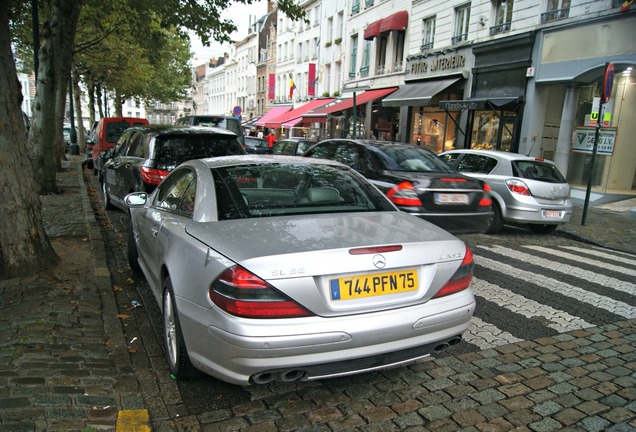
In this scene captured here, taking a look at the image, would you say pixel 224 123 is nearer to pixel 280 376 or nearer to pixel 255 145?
pixel 255 145

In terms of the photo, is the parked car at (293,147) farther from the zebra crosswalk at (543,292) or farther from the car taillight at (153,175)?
the zebra crosswalk at (543,292)

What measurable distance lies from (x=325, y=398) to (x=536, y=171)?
7.46m

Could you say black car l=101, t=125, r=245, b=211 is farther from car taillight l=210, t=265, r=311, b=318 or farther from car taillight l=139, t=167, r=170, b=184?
car taillight l=210, t=265, r=311, b=318

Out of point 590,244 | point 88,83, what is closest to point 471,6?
point 590,244

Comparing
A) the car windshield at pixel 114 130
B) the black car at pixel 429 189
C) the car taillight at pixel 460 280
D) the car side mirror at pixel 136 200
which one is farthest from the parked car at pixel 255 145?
the car taillight at pixel 460 280

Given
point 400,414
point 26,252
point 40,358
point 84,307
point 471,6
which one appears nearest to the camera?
point 400,414

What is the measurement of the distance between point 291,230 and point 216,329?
0.75 m

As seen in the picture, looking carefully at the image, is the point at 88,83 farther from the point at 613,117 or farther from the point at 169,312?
the point at 169,312

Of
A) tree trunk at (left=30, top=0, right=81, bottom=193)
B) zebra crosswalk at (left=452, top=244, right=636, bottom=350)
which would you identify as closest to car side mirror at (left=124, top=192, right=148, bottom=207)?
zebra crosswalk at (left=452, top=244, right=636, bottom=350)

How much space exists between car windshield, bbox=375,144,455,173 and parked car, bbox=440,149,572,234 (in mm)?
2139

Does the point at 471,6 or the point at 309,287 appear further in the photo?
the point at 471,6

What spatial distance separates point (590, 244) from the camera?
30.2 feet

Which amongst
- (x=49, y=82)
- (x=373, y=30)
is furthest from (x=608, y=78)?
(x=373, y=30)

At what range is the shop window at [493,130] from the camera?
17312 millimetres
